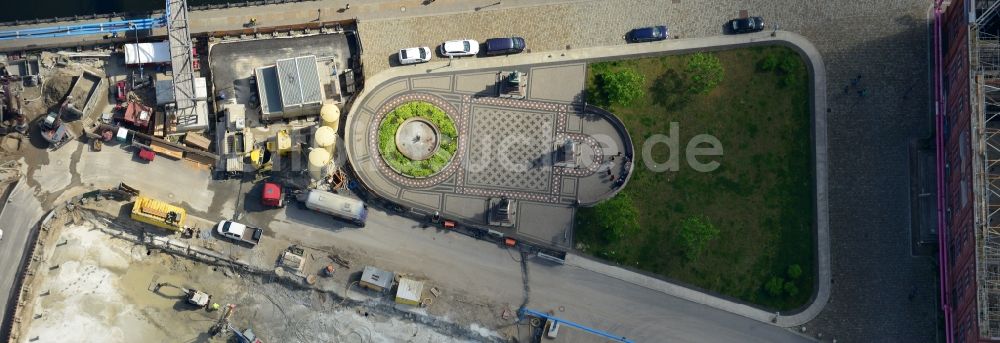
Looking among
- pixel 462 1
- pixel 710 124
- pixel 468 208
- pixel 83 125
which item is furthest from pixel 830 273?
pixel 83 125

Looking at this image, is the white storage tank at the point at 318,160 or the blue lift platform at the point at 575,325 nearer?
the white storage tank at the point at 318,160

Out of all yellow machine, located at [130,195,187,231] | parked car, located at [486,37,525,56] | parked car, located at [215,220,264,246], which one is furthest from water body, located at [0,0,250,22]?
parked car, located at [486,37,525,56]

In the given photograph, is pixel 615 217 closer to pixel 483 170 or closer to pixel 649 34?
pixel 483 170

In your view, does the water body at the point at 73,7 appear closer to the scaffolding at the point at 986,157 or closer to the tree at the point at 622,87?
the tree at the point at 622,87

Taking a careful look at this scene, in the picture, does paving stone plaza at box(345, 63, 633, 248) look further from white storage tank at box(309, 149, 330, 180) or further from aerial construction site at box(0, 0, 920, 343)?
white storage tank at box(309, 149, 330, 180)

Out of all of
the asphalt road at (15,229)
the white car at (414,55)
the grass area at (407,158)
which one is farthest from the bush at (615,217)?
the asphalt road at (15,229)

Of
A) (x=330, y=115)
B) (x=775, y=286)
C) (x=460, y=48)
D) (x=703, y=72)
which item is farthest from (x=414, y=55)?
(x=775, y=286)
